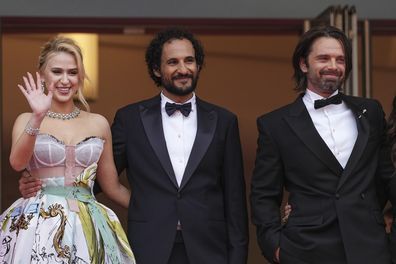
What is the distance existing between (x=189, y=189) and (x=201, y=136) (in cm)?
27

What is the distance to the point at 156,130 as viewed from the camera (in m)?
5.56

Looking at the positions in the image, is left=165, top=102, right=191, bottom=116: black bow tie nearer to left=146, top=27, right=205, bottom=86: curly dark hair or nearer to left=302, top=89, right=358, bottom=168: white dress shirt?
left=146, top=27, right=205, bottom=86: curly dark hair

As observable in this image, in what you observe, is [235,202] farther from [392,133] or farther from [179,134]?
[392,133]

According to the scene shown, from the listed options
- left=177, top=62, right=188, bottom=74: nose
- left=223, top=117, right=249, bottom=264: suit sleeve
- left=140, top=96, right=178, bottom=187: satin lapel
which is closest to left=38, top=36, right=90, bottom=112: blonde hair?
left=140, top=96, right=178, bottom=187: satin lapel

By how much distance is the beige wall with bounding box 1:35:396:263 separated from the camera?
823cm

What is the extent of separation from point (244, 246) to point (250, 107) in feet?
11.0

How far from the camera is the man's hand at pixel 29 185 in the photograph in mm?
5277

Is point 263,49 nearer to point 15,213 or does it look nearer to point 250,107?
point 250,107

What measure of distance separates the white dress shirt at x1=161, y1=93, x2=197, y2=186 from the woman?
0.95 ft

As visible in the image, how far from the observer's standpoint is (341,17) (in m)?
7.29

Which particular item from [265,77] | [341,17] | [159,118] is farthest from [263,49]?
[159,118]

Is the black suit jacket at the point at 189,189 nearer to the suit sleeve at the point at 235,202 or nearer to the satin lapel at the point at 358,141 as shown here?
the suit sleeve at the point at 235,202

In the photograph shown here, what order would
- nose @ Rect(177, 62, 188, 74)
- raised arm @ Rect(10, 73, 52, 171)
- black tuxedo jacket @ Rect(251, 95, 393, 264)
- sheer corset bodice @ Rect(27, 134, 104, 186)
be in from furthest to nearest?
nose @ Rect(177, 62, 188, 74)
black tuxedo jacket @ Rect(251, 95, 393, 264)
sheer corset bodice @ Rect(27, 134, 104, 186)
raised arm @ Rect(10, 73, 52, 171)

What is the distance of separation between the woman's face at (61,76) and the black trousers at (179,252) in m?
0.83
